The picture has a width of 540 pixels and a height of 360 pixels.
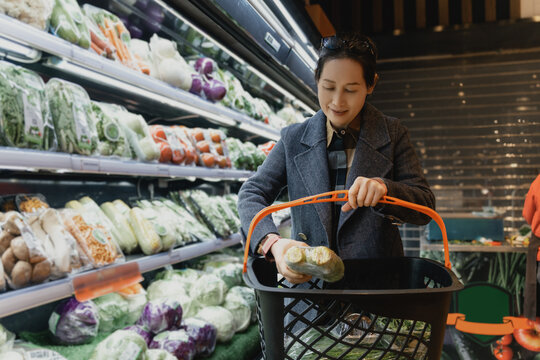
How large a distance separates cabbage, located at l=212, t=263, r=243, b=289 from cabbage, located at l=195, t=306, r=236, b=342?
1.55ft

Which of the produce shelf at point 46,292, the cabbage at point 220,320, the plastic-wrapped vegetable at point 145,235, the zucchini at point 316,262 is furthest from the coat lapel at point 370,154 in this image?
the cabbage at point 220,320

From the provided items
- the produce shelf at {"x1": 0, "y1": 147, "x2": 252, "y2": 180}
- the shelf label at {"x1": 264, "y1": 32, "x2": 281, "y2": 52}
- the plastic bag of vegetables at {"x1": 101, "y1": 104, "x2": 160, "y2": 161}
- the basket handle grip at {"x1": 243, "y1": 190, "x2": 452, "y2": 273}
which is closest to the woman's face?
the basket handle grip at {"x1": 243, "y1": 190, "x2": 452, "y2": 273}

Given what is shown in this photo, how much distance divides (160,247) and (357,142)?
59.9 inches

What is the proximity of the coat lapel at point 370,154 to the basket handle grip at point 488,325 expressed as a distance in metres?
2.83

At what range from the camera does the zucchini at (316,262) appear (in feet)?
2.29

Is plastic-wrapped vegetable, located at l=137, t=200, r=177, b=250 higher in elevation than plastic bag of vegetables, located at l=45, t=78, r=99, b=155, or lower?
lower

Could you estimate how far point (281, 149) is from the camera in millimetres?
1393

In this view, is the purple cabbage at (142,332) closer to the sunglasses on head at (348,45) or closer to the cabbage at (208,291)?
the cabbage at (208,291)

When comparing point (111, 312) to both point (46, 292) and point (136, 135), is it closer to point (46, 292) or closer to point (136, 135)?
point (46, 292)

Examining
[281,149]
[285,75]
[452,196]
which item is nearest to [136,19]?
[285,75]

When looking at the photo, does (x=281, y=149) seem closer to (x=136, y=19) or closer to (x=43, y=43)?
(x=43, y=43)

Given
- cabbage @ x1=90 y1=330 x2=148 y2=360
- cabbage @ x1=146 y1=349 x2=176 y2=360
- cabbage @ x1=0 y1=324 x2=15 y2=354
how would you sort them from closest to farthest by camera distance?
cabbage @ x1=0 y1=324 x2=15 y2=354
cabbage @ x1=90 y1=330 x2=148 y2=360
cabbage @ x1=146 y1=349 x2=176 y2=360

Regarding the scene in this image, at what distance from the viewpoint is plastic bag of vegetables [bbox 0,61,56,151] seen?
1.70 meters

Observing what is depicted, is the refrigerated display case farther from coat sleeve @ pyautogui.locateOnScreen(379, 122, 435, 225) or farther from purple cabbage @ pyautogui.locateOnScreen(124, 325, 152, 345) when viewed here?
coat sleeve @ pyautogui.locateOnScreen(379, 122, 435, 225)
